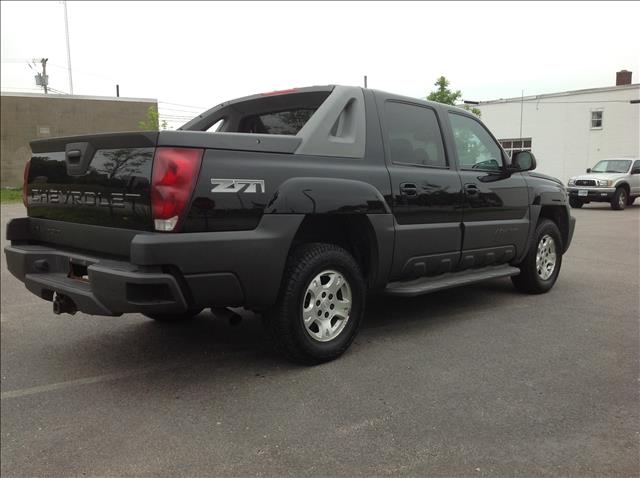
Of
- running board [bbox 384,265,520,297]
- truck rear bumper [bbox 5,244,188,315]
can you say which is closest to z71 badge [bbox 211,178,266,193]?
truck rear bumper [bbox 5,244,188,315]

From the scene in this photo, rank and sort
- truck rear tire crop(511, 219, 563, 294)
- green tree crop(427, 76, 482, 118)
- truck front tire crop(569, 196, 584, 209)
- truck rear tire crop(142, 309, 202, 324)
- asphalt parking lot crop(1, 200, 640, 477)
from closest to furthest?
1. asphalt parking lot crop(1, 200, 640, 477)
2. truck rear tire crop(142, 309, 202, 324)
3. truck rear tire crop(511, 219, 563, 294)
4. truck front tire crop(569, 196, 584, 209)
5. green tree crop(427, 76, 482, 118)

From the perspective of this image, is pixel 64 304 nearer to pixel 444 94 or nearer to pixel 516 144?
pixel 516 144

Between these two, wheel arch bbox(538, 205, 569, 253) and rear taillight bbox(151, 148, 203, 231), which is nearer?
rear taillight bbox(151, 148, 203, 231)

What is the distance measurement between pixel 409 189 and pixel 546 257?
103 inches

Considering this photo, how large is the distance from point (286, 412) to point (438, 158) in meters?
2.64

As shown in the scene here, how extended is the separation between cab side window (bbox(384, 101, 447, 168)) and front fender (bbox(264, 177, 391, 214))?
0.51 meters

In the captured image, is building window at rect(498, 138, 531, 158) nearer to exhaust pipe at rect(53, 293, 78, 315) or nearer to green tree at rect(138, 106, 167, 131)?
exhaust pipe at rect(53, 293, 78, 315)

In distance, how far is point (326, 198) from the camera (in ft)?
11.9

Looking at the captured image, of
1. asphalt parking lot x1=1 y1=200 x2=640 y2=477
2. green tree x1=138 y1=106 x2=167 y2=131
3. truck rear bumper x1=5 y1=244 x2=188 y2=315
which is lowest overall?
asphalt parking lot x1=1 y1=200 x2=640 y2=477

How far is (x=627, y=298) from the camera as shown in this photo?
5.79 m

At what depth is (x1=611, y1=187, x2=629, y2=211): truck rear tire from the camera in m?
17.7

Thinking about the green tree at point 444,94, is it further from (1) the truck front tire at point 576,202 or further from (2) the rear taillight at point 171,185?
(2) the rear taillight at point 171,185

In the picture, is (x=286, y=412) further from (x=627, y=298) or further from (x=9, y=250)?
(x=627, y=298)

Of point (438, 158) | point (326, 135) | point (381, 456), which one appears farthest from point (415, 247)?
point (381, 456)
